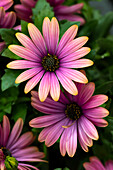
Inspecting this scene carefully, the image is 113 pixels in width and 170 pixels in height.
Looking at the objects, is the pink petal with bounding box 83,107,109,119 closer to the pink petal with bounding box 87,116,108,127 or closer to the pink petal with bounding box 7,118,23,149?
the pink petal with bounding box 87,116,108,127

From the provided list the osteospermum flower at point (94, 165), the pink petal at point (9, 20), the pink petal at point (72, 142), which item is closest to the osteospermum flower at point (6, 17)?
the pink petal at point (9, 20)

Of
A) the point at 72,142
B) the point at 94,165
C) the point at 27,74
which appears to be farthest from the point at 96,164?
the point at 27,74

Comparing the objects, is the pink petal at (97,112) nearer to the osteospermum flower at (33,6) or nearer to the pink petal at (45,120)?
the pink petal at (45,120)

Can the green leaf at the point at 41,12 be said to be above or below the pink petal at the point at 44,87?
above

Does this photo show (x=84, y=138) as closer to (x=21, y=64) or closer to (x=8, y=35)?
(x=21, y=64)

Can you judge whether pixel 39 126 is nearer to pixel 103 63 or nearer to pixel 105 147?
pixel 105 147

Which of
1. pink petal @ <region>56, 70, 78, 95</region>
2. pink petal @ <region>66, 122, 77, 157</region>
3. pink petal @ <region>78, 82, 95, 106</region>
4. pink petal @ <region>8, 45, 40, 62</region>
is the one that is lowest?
pink petal @ <region>66, 122, 77, 157</region>

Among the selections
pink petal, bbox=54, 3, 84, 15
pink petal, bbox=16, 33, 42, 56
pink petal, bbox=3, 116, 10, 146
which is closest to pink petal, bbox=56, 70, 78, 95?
pink petal, bbox=16, 33, 42, 56
